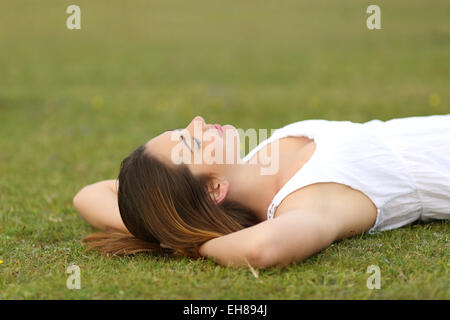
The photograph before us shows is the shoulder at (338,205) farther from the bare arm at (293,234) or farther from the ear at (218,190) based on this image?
the ear at (218,190)

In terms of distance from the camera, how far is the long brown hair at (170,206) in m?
3.14

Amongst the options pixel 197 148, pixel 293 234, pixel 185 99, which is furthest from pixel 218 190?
pixel 185 99

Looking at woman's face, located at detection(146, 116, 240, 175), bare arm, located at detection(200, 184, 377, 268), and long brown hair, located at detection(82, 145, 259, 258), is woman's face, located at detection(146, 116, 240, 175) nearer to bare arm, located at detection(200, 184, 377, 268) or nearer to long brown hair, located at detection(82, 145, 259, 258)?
long brown hair, located at detection(82, 145, 259, 258)

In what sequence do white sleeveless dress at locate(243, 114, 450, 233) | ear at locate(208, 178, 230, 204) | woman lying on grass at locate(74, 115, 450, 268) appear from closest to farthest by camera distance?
woman lying on grass at locate(74, 115, 450, 268)
ear at locate(208, 178, 230, 204)
white sleeveless dress at locate(243, 114, 450, 233)

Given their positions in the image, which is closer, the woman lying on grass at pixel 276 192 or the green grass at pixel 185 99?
the green grass at pixel 185 99

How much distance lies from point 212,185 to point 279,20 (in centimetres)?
1488

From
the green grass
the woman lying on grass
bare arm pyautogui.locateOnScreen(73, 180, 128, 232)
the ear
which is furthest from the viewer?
bare arm pyautogui.locateOnScreen(73, 180, 128, 232)

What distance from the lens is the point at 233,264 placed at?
296 centimetres

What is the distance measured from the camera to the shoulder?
3.17 meters

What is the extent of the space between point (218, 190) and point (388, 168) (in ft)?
3.28

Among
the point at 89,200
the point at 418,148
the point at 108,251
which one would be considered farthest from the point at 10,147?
the point at 418,148

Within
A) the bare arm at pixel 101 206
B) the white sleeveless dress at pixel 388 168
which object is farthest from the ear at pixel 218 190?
the bare arm at pixel 101 206

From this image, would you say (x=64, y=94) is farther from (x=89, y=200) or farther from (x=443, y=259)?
(x=443, y=259)

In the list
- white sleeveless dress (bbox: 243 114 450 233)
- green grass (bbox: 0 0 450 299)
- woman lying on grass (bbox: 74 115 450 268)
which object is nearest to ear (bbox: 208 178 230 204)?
woman lying on grass (bbox: 74 115 450 268)
